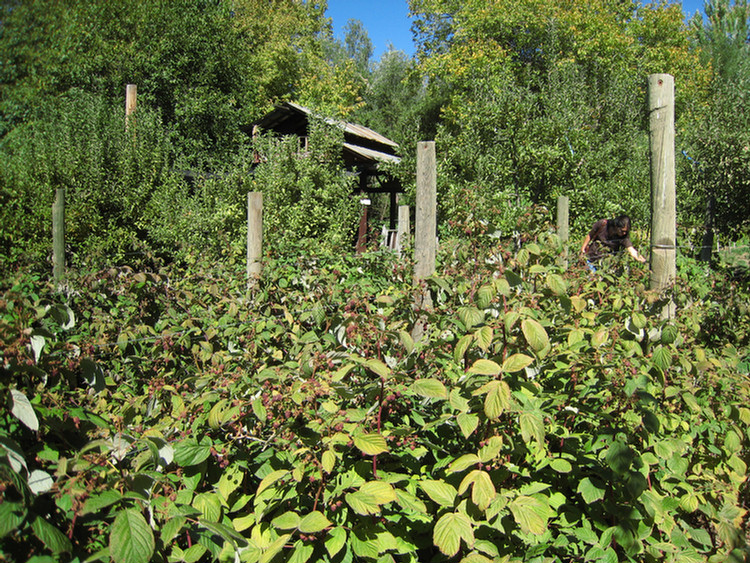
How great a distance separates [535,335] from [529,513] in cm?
49

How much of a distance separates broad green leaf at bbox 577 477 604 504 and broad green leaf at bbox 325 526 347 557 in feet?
2.39

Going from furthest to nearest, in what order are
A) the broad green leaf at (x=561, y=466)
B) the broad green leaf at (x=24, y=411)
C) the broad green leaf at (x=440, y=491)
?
1. the broad green leaf at (x=561, y=466)
2. the broad green leaf at (x=440, y=491)
3. the broad green leaf at (x=24, y=411)

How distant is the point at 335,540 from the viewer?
1.43 metres

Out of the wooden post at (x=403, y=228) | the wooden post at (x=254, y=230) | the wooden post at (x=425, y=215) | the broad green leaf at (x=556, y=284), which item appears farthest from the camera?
the wooden post at (x=403, y=228)

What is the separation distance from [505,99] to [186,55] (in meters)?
10.6

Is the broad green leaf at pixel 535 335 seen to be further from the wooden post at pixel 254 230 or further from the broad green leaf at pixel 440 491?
the wooden post at pixel 254 230

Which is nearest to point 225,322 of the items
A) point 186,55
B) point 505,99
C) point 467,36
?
point 505,99

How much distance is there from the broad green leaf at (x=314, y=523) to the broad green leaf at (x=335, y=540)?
5cm

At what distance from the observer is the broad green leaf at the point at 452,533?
145cm

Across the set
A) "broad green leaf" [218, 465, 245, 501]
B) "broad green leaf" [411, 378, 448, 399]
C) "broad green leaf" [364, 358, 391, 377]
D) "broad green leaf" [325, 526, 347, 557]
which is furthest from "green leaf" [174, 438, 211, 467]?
"broad green leaf" [411, 378, 448, 399]

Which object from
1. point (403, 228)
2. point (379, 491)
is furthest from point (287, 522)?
point (403, 228)

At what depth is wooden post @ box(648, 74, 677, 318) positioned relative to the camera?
3031 mm

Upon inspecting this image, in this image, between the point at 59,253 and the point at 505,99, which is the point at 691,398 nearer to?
the point at 59,253

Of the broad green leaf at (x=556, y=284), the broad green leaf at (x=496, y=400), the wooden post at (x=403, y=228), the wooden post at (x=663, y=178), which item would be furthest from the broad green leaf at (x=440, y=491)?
the wooden post at (x=403, y=228)
